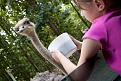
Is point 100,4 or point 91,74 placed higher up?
point 100,4

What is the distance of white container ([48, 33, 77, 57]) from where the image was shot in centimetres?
157

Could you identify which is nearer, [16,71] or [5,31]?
[5,31]

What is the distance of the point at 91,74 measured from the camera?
1.11m

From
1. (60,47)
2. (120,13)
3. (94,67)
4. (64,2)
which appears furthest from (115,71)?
(64,2)

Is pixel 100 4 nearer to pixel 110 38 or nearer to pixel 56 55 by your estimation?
pixel 110 38

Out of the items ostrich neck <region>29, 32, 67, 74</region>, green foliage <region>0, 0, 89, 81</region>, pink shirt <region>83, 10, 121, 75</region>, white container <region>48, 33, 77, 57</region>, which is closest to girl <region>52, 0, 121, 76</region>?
pink shirt <region>83, 10, 121, 75</region>

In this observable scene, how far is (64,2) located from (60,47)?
7523 mm

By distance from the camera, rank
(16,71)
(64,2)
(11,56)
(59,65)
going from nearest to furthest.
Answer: (59,65) → (64,2) → (11,56) → (16,71)

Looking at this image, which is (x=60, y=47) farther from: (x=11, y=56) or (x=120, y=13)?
(x=11, y=56)

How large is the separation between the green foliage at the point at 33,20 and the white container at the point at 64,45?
5234mm

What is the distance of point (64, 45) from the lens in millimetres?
1628

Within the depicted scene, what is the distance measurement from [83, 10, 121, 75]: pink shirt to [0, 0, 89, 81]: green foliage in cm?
572

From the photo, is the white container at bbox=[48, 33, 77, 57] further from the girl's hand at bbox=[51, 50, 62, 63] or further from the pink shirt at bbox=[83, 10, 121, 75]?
the pink shirt at bbox=[83, 10, 121, 75]

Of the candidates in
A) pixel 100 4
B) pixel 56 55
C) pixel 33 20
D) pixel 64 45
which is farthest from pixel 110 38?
pixel 33 20
